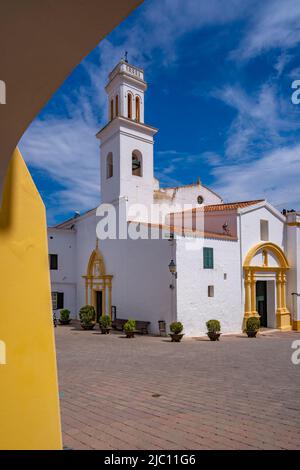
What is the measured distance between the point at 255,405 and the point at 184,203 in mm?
20848

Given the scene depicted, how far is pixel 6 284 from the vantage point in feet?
11.0

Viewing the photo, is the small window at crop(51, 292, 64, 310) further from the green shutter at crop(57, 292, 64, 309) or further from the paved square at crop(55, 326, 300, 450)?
the paved square at crop(55, 326, 300, 450)

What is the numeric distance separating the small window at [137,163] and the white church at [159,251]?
63 mm

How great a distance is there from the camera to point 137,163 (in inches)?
891

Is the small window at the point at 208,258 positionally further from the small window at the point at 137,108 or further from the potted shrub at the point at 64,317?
the potted shrub at the point at 64,317

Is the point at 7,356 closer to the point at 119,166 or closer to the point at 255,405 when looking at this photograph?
the point at 255,405

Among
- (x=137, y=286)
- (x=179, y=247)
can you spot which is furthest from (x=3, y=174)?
(x=137, y=286)

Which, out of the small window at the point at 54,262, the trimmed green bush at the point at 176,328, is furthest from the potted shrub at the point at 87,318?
the trimmed green bush at the point at 176,328

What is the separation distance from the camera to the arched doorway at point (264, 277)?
2097 centimetres

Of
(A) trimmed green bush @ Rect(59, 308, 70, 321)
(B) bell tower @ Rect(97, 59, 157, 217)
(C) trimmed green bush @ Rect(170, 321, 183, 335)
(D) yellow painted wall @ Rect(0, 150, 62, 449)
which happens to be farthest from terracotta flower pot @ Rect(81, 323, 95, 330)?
(D) yellow painted wall @ Rect(0, 150, 62, 449)

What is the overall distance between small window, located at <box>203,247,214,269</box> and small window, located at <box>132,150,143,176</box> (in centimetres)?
696

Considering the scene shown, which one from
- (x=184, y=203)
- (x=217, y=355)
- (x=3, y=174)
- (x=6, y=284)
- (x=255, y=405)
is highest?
(x=184, y=203)

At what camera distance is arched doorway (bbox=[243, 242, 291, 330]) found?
2097 cm

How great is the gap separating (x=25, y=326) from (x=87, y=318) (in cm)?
1778
